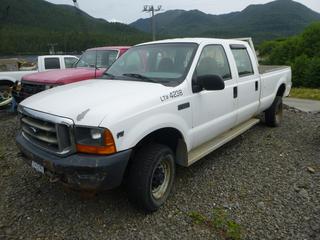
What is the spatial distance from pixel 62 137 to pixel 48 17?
11456cm

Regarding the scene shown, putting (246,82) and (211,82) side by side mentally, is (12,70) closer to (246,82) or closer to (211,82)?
(246,82)

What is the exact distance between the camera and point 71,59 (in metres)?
13.3

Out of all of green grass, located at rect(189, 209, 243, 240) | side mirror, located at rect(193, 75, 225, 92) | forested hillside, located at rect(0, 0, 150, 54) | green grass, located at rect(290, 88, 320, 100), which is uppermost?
forested hillside, located at rect(0, 0, 150, 54)

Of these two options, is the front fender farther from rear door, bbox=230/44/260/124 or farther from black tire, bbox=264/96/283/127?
black tire, bbox=264/96/283/127

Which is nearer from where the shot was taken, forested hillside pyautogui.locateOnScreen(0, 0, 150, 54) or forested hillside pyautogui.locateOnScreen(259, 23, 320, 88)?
forested hillside pyautogui.locateOnScreen(259, 23, 320, 88)

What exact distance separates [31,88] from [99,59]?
208cm

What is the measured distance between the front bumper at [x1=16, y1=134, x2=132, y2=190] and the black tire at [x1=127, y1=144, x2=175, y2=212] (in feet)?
0.92

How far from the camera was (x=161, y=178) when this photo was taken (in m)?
3.54

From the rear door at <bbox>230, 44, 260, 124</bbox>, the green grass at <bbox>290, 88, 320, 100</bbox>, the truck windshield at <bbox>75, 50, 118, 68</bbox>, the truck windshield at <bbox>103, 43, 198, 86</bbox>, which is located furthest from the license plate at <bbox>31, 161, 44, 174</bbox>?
the green grass at <bbox>290, 88, 320, 100</bbox>

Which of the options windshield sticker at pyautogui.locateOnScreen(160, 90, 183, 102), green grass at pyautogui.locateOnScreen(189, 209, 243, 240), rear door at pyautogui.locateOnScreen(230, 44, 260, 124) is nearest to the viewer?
green grass at pyautogui.locateOnScreen(189, 209, 243, 240)

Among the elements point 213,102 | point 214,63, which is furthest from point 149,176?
point 214,63

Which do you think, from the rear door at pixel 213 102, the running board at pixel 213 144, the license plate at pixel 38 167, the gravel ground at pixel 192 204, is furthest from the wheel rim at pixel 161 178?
the license plate at pixel 38 167

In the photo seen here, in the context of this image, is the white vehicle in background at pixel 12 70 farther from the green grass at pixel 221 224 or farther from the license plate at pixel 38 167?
the green grass at pixel 221 224

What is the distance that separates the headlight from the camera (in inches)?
109
